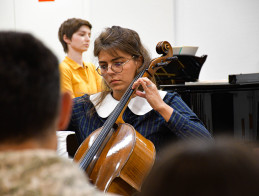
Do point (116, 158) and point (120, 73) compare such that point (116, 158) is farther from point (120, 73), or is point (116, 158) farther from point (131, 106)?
point (120, 73)

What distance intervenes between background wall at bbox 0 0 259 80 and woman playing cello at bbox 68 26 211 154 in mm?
2682

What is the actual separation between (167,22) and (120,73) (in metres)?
3.00

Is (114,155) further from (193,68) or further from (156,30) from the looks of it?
(156,30)

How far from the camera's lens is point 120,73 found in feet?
5.89

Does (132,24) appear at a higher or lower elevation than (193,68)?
higher

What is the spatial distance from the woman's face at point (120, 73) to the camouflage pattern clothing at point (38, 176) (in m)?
1.35

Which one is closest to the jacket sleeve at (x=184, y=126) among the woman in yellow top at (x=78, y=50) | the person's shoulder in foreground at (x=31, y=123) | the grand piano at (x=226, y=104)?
the grand piano at (x=226, y=104)

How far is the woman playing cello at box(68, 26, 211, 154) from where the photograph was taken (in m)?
1.68

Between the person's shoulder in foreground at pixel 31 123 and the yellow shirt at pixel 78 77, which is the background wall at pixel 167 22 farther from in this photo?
the person's shoulder in foreground at pixel 31 123

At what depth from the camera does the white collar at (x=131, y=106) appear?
69.3 inches

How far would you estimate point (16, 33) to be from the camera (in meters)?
0.53

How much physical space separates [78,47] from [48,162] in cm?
309

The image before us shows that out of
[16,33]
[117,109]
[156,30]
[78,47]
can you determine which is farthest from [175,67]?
[16,33]

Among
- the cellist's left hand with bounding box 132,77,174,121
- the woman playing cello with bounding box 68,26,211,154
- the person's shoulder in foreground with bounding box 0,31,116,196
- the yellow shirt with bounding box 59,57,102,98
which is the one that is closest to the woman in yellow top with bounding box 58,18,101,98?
the yellow shirt with bounding box 59,57,102,98
